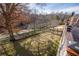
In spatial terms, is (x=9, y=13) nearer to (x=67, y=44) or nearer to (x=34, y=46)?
(x=34, y=46)

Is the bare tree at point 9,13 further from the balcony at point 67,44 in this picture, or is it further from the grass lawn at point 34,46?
the balcony at point 67,44

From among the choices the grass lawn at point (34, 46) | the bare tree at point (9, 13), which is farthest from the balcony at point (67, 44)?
the bare tree at point (9, 13)

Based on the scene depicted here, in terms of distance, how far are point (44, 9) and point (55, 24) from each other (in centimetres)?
12

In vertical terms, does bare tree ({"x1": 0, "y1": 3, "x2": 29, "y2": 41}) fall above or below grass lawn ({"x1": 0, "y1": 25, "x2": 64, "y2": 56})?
above

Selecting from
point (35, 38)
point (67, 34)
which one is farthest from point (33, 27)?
point (67, 34)

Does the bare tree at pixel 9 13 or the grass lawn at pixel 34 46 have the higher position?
the bare tree at pixel 9 13

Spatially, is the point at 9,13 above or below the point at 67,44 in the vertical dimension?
above

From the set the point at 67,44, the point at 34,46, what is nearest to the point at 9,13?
the point at 34,46

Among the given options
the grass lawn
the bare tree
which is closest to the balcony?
the grass lawn

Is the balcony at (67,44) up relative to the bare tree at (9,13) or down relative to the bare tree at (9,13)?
down

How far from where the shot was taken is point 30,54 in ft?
6.79

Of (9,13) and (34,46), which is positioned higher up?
(9,13)

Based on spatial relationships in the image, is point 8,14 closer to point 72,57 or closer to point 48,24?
point 48,24

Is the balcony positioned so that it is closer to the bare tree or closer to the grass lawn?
the grass lawn
